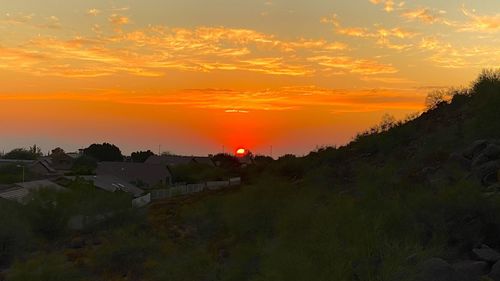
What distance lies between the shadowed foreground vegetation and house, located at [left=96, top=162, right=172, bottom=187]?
4191 cm

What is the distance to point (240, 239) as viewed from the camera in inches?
1166

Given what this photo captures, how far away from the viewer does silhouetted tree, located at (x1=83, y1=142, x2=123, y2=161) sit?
147 metres

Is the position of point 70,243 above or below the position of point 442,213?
below

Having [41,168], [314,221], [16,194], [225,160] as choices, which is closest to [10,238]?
[16,194]

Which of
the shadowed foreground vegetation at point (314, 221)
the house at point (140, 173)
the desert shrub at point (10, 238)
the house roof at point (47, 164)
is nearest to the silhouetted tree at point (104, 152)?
the house roof at point (47, 164)

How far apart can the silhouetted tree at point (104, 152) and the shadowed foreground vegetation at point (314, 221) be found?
9420 centimetres

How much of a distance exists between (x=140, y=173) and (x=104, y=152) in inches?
1857

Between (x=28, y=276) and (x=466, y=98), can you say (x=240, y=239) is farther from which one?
(x=466, y=98)

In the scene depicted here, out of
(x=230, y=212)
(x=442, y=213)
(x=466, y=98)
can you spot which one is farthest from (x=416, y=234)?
(x=466, y=98)

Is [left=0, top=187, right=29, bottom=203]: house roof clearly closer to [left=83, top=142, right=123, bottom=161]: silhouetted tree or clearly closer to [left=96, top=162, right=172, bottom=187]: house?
[left=96, top=162, right=172, bottom=187]: house

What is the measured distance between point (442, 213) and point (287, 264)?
6677mm

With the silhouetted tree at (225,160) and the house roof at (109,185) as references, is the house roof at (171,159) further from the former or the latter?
the house roof at (109,185)

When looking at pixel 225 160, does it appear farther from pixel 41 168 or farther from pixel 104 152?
pixel 41 168

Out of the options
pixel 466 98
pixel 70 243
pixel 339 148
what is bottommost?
pixel 70 243
